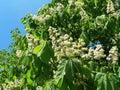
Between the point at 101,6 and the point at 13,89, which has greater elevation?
the point at 101,6

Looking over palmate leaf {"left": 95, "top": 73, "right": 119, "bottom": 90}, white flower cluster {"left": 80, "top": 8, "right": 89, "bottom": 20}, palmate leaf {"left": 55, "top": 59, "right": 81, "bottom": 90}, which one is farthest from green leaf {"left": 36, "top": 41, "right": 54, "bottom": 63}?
white flower cluster {"left": 80, "top": 8, "right": 89, "bottom": 20}

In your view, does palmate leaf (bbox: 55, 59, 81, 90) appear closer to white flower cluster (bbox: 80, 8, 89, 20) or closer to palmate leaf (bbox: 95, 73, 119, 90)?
palmate leaf (bbox: 95, 73, 119, 90)

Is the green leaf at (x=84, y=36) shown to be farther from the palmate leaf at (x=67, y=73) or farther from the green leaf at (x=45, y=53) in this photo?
the palmate leaf at (x=67, y=73)

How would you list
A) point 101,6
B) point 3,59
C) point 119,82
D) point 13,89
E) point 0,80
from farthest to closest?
point 3,59
point 0,80
point 101,6
point 13,89
point 119,82

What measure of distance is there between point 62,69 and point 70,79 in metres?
0.19

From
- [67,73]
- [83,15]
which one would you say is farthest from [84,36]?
[67,73]

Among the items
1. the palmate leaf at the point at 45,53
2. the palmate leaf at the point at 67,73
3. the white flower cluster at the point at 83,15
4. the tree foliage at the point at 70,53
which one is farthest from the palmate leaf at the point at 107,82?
the white flower cluster at the point at 83,15

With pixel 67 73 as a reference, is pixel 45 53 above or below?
above

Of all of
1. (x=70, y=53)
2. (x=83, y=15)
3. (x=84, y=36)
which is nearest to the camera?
(x=70, y=53)

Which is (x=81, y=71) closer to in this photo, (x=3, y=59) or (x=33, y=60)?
(x=33, y=60)

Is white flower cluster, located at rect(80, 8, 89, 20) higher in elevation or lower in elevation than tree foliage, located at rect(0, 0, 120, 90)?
higher

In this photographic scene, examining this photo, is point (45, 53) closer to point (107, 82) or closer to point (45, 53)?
point (45, 53)

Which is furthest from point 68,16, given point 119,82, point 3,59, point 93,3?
point 3,59

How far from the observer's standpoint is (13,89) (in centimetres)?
788
